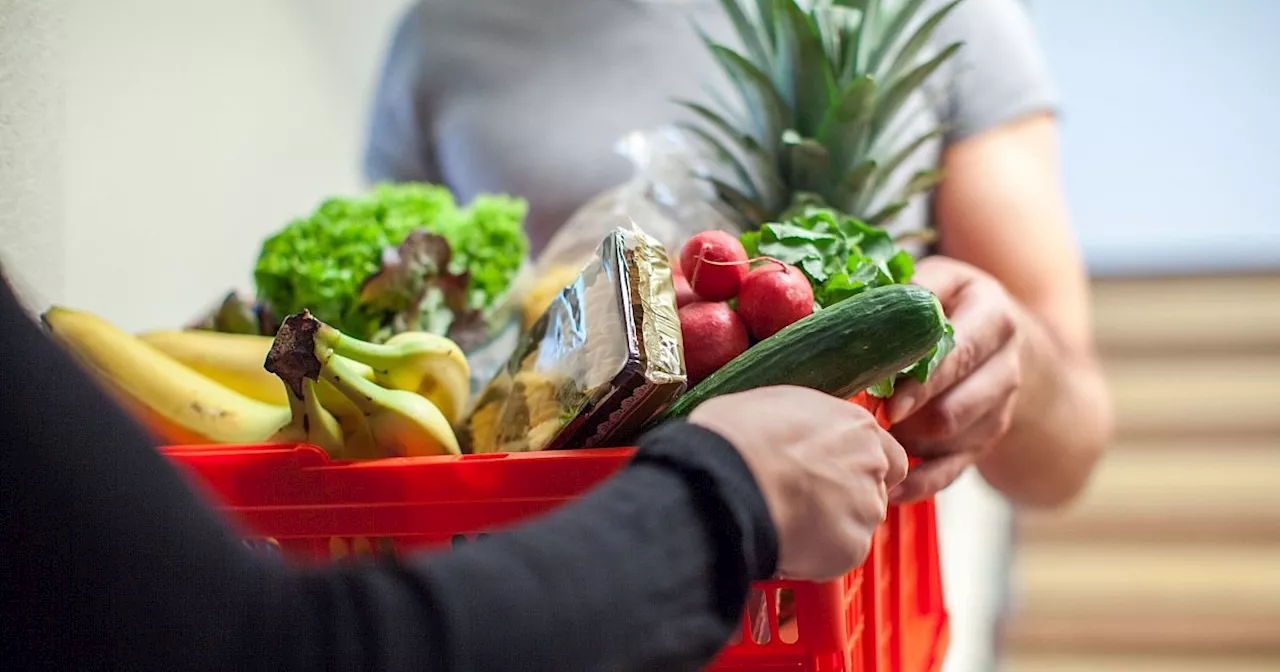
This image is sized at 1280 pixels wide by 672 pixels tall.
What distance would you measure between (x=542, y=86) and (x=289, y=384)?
778mm

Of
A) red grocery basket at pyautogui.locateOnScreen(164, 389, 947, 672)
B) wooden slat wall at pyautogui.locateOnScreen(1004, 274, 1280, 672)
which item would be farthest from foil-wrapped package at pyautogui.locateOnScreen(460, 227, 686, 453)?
wooden slat wall at pyautogui.locateOnScreen(1004, 274, 1280, 672)

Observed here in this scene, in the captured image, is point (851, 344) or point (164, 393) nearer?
point (851, 344)

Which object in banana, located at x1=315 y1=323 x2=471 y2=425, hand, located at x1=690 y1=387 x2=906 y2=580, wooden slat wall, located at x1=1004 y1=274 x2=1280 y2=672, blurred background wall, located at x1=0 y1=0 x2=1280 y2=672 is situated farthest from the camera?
wooden slat wall, located at x1=1004 y1=274 x2=1280 y2=672

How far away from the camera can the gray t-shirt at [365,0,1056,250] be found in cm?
129

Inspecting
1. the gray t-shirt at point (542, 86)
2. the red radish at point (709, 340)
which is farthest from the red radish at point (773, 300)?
the gray t-shirt at point (542, 86)

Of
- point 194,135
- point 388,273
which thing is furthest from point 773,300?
point 194,135

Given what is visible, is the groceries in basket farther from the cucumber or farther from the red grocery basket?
the cucumber

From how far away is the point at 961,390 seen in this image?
2.48 feet

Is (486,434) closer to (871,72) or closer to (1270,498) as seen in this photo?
(871,72)

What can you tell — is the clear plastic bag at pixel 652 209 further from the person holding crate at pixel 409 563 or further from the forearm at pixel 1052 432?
the person holding crate at pixel 409 563

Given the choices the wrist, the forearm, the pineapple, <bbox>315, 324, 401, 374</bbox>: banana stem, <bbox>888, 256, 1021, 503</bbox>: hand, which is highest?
the pineapple

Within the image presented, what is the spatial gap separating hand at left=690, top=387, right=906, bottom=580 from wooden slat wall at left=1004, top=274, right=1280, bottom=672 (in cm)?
199

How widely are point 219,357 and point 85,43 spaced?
644 mm

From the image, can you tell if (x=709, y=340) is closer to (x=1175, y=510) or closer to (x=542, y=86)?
(x=542, y=86)
